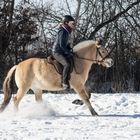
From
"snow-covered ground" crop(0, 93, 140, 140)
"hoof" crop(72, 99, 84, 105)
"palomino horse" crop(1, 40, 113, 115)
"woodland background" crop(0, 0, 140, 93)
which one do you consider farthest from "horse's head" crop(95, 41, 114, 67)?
"woodland background" crop(0, 0, 140, 93)

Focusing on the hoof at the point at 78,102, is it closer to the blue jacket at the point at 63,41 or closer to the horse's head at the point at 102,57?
the horse's head at the point at 102,57

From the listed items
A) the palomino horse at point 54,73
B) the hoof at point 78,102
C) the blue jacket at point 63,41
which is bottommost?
the hoof at point 78,102

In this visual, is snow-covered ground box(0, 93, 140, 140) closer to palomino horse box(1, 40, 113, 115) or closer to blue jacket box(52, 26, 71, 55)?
palomino horse box(1, 40, 113, 115)

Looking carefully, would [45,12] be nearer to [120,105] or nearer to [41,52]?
[41,52]

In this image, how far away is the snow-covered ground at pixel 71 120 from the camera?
24.3 feet

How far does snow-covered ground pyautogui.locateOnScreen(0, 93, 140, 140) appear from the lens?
7395 millimetres

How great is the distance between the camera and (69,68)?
33.8 feet

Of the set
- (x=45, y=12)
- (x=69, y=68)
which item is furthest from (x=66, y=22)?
(x=45, y=12)

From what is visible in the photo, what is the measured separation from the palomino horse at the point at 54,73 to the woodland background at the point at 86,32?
982cm

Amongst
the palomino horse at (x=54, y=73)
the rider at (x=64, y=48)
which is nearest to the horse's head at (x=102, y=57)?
the palomino horse at (x=54, y=73)

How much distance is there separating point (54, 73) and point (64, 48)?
0.65 meters

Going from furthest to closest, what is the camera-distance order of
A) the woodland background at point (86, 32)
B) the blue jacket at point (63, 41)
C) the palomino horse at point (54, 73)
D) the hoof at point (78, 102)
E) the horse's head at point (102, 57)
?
1. the woodland background at point (86, 32)
2. the hoof at point (78, 102)
3. the horse's head at point (102, 57)
4. the palomino horse at point (54, 73)
5. the blue jacket at point (63, 41)

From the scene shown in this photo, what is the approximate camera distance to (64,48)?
10195 millimetres

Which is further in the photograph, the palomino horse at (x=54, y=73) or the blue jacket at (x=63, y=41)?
the palomino horse at (x=54, y=73)
